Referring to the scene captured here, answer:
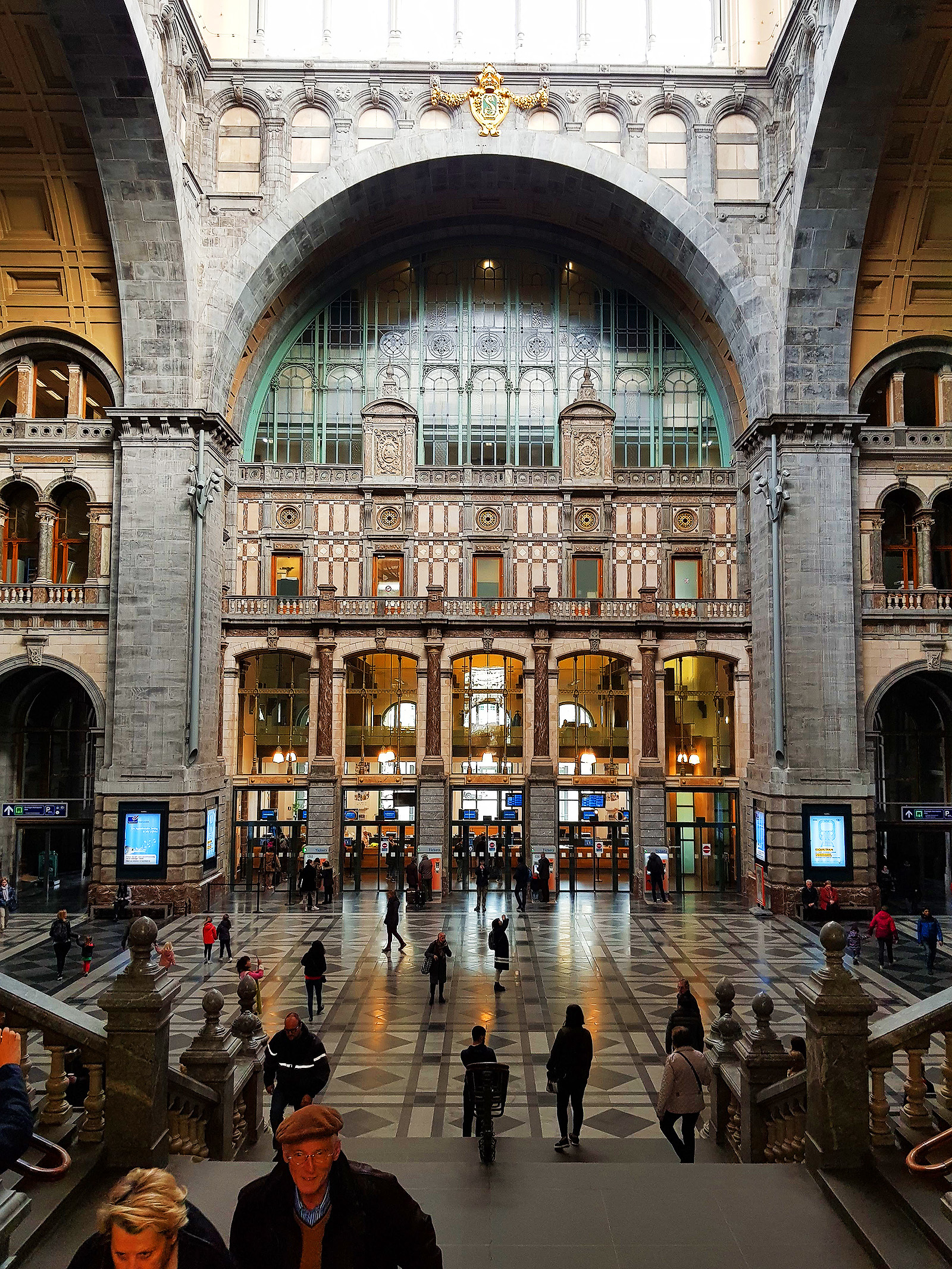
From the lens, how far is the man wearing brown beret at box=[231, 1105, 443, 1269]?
12.5 feet

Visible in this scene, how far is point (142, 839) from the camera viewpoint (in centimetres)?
2770

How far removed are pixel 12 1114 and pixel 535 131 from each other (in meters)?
33.7

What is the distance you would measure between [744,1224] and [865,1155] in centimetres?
124

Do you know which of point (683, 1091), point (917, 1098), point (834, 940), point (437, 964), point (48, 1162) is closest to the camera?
point (48, 1162)

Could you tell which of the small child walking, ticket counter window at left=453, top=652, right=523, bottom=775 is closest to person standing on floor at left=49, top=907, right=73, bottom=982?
ticket counter window at left=453, top=652, right=523, bottom=775

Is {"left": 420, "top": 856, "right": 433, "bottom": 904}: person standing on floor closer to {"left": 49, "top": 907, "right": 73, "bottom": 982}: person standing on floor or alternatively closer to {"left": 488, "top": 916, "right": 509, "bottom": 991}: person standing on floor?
{"left": 488, "top": 916, "right": 509, "bottom": 991}: person standing on floor

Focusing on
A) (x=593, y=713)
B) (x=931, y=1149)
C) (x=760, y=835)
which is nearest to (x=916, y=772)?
(x=760, y=835)

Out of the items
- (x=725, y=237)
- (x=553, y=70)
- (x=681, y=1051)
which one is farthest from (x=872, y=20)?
(x=681, y=1051)

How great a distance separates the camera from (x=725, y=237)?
3139 cm

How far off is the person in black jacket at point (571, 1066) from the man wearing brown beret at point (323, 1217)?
6.55 m

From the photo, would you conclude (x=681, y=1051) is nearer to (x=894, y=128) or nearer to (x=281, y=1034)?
(x=281, y=1034)

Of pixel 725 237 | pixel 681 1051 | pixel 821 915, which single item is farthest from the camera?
pixel 725 237

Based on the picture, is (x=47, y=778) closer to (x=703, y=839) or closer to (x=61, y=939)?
(x=61, y=939)

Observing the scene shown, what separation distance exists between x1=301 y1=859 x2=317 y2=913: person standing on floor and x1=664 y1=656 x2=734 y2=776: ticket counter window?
13099 millimetres
